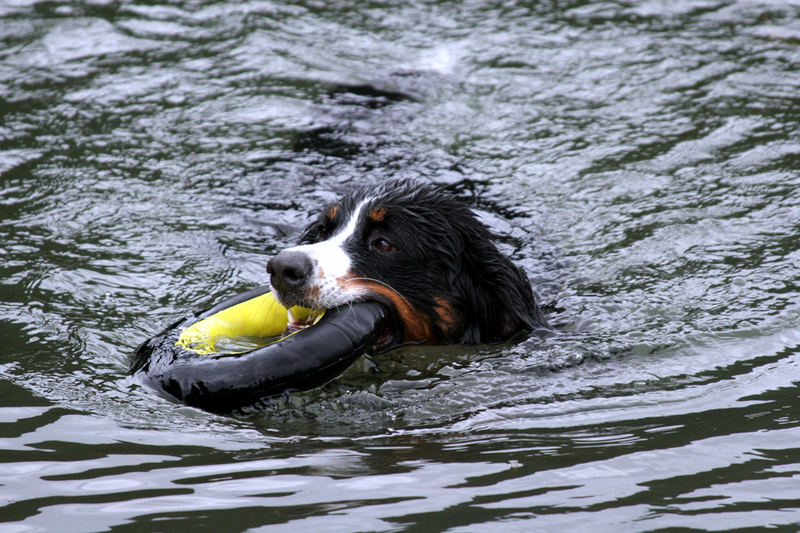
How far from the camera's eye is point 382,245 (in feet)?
17.7

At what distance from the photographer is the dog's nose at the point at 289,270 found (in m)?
4.87

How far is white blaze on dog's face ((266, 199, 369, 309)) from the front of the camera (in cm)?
Answer: 494

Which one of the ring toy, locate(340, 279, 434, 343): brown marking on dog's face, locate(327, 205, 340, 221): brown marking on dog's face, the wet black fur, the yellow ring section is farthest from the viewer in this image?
locate(327, 205, 340, 221): brown marking on dog's face

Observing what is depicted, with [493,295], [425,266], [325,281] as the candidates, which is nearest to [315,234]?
[425,266]

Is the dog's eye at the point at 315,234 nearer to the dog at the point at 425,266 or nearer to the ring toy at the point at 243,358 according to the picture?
the dog at the point at 425,266

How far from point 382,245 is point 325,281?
54cm

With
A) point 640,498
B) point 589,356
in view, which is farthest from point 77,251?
point 640,498

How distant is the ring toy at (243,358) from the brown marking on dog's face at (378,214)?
Result: 55 centimetres

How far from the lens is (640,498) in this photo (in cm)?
357

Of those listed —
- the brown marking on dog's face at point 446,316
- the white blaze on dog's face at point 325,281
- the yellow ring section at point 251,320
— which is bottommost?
the brown marking on dog's face at point 446,316

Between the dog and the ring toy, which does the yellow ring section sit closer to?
the ring toy

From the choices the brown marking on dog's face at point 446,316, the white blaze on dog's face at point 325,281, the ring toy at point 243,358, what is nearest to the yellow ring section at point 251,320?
the ring toy at point 243,358

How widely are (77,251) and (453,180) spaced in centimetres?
284

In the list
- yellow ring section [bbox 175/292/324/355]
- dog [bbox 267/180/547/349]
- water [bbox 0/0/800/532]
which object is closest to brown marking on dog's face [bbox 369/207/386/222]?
dog [bbox 267/180/547/349]
